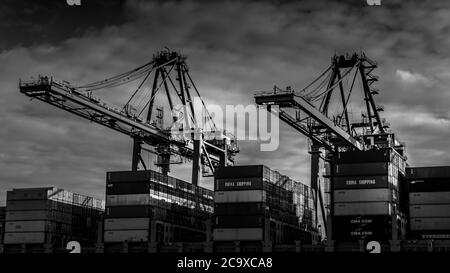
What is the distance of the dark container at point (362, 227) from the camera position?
70.6 meters

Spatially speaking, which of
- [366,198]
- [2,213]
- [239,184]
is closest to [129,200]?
[239,184]

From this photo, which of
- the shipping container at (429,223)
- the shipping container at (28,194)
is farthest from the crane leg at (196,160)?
the shipping container at (429,223)

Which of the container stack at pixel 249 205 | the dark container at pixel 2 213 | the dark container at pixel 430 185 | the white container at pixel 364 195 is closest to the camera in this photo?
the white container at pixel 364 195

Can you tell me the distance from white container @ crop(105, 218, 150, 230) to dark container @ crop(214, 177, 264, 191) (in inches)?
373

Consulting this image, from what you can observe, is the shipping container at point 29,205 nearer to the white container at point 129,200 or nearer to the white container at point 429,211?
the white container at point 129,200

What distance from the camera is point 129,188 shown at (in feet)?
268

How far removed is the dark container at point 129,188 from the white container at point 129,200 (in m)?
0.47

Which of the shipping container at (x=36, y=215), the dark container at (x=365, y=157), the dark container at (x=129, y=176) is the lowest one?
the shipping container at (x=36, y=215)

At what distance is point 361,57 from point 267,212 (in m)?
26.6

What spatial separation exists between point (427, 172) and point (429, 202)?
353cm

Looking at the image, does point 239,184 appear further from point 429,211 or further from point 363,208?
point 429,211

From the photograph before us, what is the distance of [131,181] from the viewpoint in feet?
268
